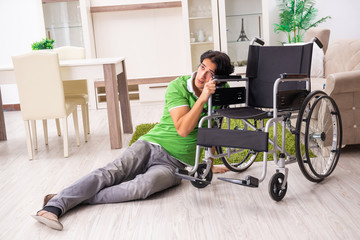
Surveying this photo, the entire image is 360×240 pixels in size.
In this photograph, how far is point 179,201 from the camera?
2.29 m

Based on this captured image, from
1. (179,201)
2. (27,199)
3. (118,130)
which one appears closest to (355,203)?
(179,201)

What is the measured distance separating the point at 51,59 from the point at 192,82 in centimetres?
132

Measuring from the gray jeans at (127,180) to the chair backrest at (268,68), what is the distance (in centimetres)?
62

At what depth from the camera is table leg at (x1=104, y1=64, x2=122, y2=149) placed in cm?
346

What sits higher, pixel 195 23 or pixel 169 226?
pixel 195 23

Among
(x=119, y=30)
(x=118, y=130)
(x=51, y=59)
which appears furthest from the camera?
(x=119, y=30)

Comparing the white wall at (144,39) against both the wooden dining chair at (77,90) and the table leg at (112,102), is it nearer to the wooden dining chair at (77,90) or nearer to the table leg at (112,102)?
the wooden dining chair at (77,90)

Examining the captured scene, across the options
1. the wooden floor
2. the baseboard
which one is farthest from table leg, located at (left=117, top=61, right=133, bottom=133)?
the baseboard

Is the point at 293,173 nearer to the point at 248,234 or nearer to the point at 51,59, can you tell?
the point at 248,234

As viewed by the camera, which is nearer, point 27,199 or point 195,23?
point 27,199

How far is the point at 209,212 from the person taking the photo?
214 cm

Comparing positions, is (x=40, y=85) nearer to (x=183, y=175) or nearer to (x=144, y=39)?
(x=183, y=175)

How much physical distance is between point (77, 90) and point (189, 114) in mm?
2054

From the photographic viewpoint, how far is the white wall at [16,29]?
5.75m
